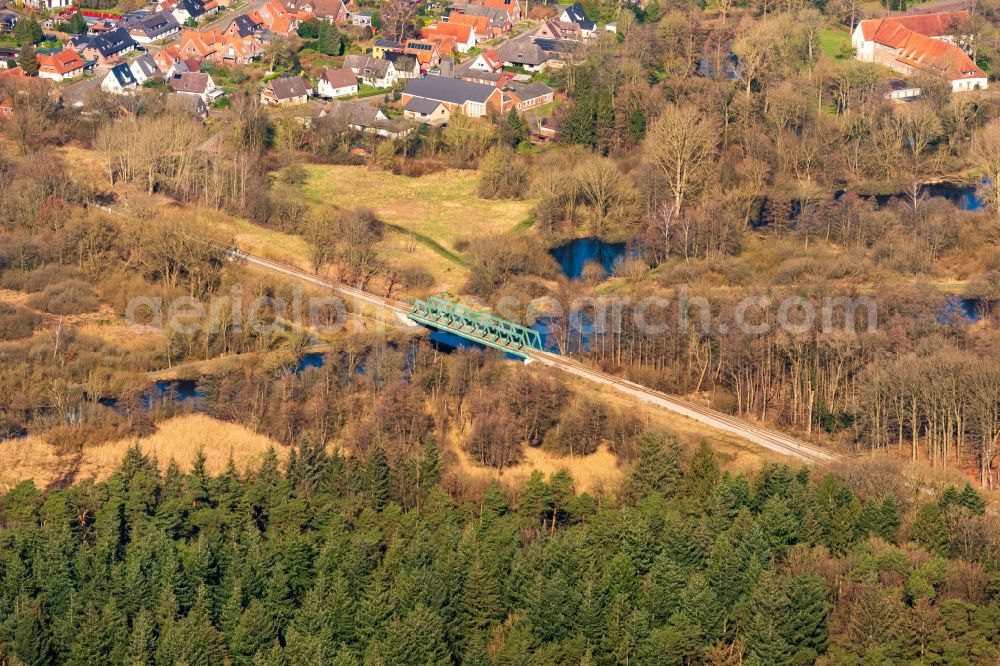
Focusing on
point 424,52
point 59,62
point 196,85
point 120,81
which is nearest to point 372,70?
point 424,52

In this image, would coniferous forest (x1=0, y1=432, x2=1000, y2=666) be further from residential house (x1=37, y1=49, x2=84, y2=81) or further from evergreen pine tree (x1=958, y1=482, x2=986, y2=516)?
residential house (x1=37, y1=49, x2=84, y2=81)

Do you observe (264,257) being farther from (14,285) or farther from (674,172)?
(674,172)

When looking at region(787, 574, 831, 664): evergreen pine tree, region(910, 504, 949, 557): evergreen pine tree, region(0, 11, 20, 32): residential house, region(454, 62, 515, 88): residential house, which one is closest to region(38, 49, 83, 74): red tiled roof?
region(0, 11, 20, 32): residential house

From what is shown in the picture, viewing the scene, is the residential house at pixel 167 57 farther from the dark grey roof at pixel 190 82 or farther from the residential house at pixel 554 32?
the residential house at pixel 554 32

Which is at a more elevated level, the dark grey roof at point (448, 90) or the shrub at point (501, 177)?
the dark grey roof at point (448, 90)

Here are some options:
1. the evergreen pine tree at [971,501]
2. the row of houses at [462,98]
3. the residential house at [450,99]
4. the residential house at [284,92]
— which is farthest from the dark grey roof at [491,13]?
the evergreen pine tree at [971,501]

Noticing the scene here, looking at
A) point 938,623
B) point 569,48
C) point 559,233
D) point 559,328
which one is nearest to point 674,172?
point 559,233

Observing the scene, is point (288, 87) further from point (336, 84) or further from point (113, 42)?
point (113, 42)
